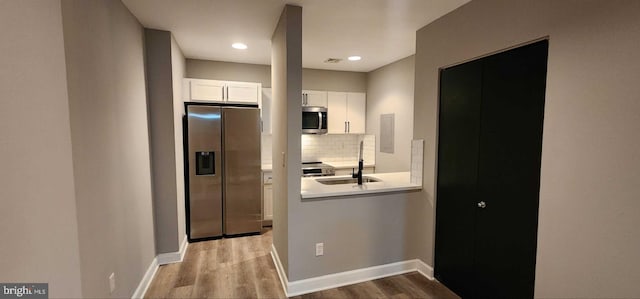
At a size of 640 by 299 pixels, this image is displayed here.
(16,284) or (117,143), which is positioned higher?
(117,143)

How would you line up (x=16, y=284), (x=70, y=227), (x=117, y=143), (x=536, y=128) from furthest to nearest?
(x=117, y=143)
(x=536, y=128)
(x=70, y=227)
(x=16, y=284)

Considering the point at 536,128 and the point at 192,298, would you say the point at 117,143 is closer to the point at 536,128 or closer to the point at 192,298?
the point at 192,298

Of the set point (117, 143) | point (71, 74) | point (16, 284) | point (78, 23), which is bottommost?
point (16, 284)

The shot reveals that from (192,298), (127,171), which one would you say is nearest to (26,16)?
(127,171)

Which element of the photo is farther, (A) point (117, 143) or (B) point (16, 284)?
(A) point (117, 143)

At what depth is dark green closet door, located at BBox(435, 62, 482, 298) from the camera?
2184 millimetres

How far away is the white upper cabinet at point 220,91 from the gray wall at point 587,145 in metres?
2.94

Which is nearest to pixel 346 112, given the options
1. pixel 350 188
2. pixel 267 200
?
pixel 267 200

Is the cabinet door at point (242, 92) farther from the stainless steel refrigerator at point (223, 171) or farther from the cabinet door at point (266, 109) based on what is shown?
the cabinet door at point (266, 109)

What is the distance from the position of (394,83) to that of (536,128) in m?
2.53

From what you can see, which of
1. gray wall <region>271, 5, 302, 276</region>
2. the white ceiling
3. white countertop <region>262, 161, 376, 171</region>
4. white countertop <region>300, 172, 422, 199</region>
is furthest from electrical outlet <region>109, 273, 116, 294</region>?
white countertop <region>262, 161, 376, 171</region>

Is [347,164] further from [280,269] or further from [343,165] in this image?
[280,269]

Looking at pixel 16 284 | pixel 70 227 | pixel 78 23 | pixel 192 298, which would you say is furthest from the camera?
pixel 192 298

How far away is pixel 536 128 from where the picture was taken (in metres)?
1.70
